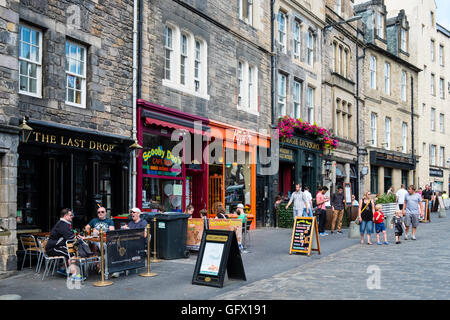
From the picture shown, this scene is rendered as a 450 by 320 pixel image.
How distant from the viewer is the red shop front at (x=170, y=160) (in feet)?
49.5

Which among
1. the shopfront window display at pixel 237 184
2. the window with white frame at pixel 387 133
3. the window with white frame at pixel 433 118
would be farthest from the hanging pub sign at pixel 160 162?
the window with white frame at pixel 433 118

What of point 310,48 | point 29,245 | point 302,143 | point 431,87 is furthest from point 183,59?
point 431,87

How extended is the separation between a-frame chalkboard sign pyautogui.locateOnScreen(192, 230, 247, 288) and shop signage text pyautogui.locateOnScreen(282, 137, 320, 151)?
539 inches

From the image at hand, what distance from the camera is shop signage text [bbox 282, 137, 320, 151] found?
23.2m

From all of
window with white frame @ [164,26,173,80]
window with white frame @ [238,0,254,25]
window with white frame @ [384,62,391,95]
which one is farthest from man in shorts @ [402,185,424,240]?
window with white frame @ [384,62,391,95]

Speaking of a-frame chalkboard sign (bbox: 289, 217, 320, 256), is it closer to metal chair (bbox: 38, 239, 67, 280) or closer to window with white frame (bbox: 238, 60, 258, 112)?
metal chair (bbox: 38, 239, 67, 280)

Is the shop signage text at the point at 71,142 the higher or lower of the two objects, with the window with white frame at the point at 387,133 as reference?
lower

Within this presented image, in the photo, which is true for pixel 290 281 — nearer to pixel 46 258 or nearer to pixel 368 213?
pixel 46 258

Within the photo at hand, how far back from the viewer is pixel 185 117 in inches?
654

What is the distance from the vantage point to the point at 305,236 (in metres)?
13.5

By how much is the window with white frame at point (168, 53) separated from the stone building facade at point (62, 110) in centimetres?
178

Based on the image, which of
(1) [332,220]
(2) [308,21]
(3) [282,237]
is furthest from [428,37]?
(3) [282,237]

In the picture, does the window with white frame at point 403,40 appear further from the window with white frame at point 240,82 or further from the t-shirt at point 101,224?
the t-shirt at point 101,224

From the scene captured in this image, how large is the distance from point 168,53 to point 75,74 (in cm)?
425
